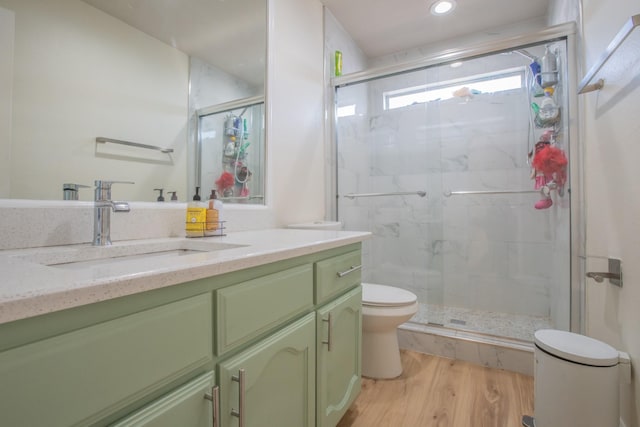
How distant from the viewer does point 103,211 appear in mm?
928

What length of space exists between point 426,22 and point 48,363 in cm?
304

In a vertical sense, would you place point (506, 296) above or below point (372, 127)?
below

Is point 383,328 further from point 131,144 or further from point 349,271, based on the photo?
point 131,144

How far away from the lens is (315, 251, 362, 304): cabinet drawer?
1.06m

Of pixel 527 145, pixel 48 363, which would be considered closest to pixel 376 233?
pixel 527 145

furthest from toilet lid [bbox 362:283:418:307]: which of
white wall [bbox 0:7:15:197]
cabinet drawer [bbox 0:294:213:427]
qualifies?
white wall [bbox 0:7:15:197]

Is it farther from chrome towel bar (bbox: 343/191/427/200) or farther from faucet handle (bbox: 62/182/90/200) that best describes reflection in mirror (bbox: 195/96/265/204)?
chrome towel bar (bbox: 343/191/427/200)

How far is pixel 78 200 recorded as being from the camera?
95 cm

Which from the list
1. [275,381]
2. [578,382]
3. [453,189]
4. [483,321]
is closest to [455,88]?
[453,189]

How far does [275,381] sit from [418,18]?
2.77 metres

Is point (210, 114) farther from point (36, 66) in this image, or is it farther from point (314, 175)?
point (314, 175)

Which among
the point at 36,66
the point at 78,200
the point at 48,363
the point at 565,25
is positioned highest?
the point at 565,25

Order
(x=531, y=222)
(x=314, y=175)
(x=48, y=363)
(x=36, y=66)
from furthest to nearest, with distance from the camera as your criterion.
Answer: (x=531, y=222) → (x=314, y=175) → (x=36, y=66) → (x=48, y=363)

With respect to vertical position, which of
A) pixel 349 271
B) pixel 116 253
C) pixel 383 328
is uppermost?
pixel 116 253
